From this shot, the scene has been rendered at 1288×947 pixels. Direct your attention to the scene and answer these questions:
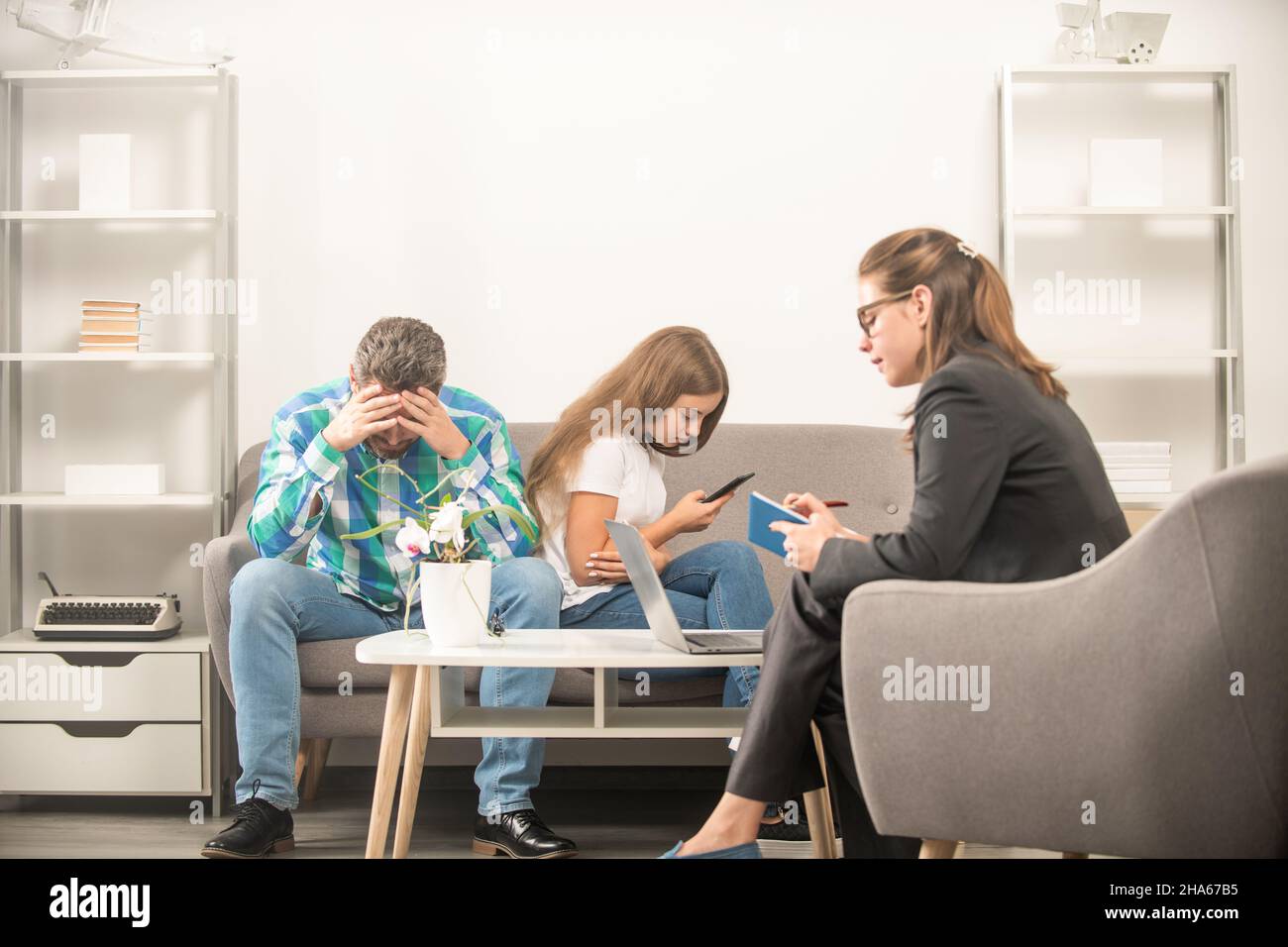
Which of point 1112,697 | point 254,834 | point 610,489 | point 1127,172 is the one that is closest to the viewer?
point 1112,697

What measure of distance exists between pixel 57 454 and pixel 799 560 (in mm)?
2307

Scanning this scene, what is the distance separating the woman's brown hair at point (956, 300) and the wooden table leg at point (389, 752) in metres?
0.95

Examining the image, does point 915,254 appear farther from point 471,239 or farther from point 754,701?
point 471,239

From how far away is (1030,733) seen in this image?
1.33 meters

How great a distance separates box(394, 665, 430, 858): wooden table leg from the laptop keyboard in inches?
17.0

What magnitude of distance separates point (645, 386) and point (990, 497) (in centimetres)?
109

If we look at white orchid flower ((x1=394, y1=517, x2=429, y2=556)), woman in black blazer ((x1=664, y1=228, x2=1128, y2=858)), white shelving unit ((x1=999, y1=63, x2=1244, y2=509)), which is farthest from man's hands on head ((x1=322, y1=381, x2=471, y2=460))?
white shelving unit ((x1=999, y1=63, x2=1244, y2=509))

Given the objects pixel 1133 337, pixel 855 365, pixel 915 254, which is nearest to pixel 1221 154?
pixel 1133 337

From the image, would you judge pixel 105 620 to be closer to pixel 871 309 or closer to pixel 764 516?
pixel 764 516

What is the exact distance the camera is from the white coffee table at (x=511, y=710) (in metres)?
1.71

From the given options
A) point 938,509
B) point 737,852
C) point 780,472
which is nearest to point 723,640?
point 737,852

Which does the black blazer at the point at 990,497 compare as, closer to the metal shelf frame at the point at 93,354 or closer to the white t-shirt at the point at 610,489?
the white t-shirt at the point at 610,489

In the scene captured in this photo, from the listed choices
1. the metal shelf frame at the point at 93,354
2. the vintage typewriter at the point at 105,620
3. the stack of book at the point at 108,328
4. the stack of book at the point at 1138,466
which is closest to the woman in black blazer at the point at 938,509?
the stack of book at the point at 1138,466

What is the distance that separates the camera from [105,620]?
2.55m
